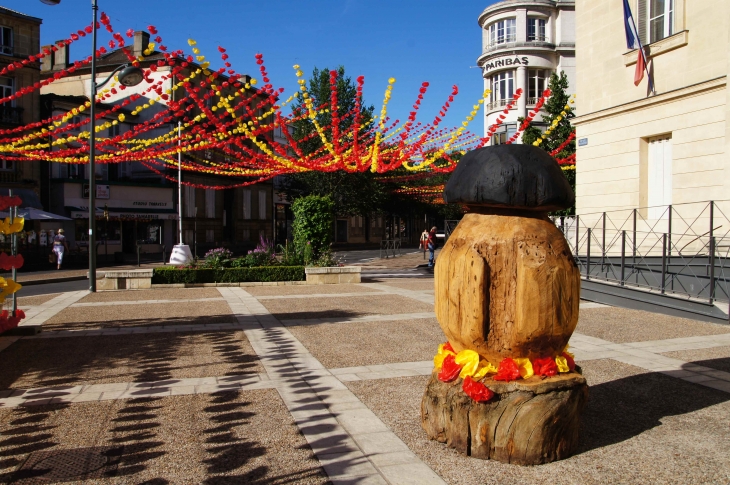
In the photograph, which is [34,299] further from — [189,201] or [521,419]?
[189,201]

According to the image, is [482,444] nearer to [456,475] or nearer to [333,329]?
[456,475]

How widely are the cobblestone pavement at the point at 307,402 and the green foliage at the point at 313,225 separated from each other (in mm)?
9961

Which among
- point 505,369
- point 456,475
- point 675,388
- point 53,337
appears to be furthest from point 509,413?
point 53,337

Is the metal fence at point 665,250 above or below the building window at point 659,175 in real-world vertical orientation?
below

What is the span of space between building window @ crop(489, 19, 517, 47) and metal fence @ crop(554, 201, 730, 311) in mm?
27068

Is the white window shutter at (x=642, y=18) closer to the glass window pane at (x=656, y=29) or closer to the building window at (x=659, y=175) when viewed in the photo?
the glass window pane at (x=656, y=29)

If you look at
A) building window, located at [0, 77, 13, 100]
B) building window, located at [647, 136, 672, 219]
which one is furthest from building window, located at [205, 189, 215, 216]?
building window, located at [647, 136, 672, 219]

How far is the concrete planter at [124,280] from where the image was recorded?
1642 cm

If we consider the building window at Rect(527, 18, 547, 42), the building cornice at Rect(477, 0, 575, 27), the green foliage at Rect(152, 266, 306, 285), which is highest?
the building cornice at Rect(477, 0, 575, 27)

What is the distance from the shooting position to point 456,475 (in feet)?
12.7

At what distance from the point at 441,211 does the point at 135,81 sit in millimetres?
42280

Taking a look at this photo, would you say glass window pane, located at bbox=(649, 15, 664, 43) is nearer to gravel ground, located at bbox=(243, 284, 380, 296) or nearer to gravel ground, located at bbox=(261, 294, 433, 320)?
gravel ground, located at bbox=(261, 294, 433, 320)

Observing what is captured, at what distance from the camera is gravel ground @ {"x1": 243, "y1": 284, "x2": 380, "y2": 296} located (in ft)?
51.1

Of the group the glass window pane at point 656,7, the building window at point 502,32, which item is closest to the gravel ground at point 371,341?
the glass window pane at point 656,7
